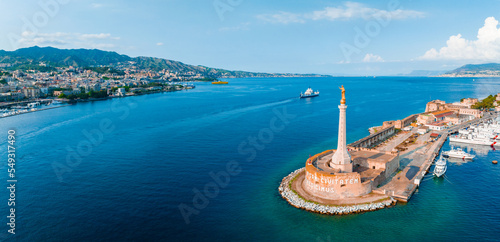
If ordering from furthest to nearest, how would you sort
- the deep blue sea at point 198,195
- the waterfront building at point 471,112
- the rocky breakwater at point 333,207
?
1. the waterfront building at point 471,112
2. the rocky breakwater at point 333,207
3. the deep blue sea at point 198,195

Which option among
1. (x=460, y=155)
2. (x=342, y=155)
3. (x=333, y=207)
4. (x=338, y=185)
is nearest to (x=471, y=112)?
(x=460, y=155)

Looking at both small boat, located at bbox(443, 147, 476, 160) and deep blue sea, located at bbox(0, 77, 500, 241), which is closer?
deep blue sea, located at bbox(0, 77, 500, 241)

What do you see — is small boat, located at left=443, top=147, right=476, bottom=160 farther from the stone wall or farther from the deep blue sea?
the stone wall

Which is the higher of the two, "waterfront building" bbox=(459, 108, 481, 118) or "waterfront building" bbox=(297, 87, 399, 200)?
"waterfront building" bbox=(459, 108, 481, 118)

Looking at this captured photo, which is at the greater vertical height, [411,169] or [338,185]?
[338,185]

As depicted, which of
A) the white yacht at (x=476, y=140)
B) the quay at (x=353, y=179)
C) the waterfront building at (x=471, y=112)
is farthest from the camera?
the waterfront building at (x=471, y=112)

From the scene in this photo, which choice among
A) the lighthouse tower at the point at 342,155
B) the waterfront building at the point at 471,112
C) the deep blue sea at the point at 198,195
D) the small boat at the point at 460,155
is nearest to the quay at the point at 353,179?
the lighthouse tower at the point at 342,155

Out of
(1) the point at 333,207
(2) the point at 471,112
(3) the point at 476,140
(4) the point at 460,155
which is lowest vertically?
(1) the point at 333,207

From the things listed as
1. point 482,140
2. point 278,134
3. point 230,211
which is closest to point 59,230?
point 230,211

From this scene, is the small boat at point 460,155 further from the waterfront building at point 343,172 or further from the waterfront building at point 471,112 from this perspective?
the waterfront building at point 471,112

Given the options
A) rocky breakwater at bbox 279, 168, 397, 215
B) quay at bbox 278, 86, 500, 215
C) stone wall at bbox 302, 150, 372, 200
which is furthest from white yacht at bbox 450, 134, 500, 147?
stone wall at bbox 302, 150, 372, 200

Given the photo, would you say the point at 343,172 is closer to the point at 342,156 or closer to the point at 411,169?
the point at 342,156
